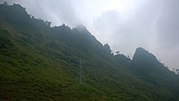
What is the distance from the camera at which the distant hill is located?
67188 millimetres

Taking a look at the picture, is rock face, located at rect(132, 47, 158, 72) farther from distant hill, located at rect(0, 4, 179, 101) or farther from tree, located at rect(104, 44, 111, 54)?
tree, located at rect(104, 44, 111, 54)

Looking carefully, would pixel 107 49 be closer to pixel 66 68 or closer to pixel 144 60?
pixel 144 60

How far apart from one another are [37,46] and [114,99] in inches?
2195

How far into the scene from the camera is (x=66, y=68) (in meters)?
108

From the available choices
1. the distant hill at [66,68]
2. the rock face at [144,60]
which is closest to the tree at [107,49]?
the distant hill at [66,68]

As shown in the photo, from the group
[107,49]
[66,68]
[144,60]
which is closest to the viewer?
[66,68]

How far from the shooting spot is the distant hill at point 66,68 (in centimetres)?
6719

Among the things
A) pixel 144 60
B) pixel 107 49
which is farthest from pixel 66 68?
pixel 144 60

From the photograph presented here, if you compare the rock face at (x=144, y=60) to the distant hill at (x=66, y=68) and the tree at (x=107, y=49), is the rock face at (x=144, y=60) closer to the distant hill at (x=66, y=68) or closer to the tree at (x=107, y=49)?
the distant hill at (x=66, y=68)

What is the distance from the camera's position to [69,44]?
157875 mm

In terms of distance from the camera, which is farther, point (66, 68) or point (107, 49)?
point (107, 49)

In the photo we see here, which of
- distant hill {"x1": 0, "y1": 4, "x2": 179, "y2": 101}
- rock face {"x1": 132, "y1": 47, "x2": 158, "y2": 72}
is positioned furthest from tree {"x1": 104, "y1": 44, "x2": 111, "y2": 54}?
rock face {"x1": 132, "y1": 47, "x2": 158, "y2": 72}

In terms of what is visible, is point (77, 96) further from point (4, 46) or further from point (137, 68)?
point (137, 68)

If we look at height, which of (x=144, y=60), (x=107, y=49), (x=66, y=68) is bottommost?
(x=66, y=68)
